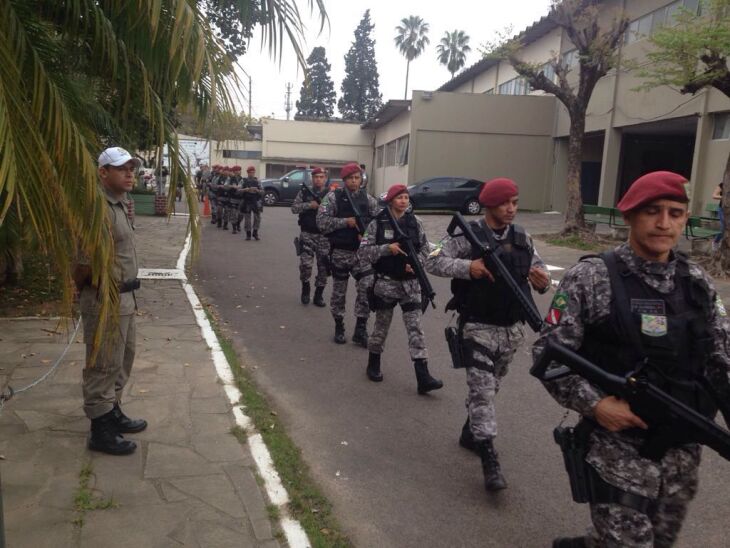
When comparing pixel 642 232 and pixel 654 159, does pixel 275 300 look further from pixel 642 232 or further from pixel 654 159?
pixel 654 159

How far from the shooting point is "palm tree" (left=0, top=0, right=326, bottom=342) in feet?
7.80

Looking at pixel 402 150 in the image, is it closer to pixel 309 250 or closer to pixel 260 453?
pixel 309 250

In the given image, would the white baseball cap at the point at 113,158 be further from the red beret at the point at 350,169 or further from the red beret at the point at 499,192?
the red beret at the point at 350,169

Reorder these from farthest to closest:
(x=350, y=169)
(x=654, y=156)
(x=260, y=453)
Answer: (x=654, y=156) → (x=350, y=169) → (x=260, y=453)

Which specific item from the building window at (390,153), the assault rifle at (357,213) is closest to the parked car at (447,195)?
the building window at (390,153)

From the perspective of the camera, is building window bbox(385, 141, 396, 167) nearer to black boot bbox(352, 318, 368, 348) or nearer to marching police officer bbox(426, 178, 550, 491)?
black boot bbox(352, 318, 368, 348)

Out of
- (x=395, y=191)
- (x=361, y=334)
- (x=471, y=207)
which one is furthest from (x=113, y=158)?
(x=471, y=207)

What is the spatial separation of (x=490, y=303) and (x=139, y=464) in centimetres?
229

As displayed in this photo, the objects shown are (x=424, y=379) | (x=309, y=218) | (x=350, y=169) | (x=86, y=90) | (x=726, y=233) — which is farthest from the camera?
(x=726, y=233)

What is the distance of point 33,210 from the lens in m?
2.41

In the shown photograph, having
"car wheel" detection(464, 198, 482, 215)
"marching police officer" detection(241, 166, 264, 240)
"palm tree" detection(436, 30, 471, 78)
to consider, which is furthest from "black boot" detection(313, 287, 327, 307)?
"palm tree" detection(436, 30, 471, 78)

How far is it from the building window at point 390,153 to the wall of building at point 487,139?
6.77 metres

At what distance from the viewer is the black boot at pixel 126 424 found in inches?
161

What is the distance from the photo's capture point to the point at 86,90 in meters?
3.64
